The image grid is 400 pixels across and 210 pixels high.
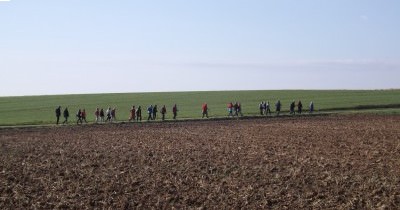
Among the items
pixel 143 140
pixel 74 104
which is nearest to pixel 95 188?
pixel 143 140

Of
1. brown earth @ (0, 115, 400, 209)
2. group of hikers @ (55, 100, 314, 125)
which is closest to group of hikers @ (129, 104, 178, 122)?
group of hikers @ (55, 100, 314, 125)

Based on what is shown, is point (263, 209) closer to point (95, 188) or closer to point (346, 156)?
point (95, 188)

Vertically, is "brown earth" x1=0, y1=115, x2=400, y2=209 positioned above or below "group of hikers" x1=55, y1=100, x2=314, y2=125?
below

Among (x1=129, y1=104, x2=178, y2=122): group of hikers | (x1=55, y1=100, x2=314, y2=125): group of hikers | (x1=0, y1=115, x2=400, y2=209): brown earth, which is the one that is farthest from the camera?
(x1=129, y1=104, x2=178, y2=122): group of hikers

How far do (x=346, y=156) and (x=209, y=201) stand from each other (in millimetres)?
9824

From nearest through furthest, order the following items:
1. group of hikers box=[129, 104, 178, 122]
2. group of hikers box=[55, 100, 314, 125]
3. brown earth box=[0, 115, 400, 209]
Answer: brown earth box=[0, 115, 400, 209] < group of hikers box=[55, 100, 314, 125] < group of hikers box=[129, 104, 178, 122]

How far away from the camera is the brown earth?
606 inches

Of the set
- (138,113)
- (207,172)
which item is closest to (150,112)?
(138,113)

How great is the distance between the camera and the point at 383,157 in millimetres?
22578

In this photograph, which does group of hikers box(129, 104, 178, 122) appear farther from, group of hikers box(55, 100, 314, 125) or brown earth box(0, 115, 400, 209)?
brown earth box(0, 115, 400, 209)

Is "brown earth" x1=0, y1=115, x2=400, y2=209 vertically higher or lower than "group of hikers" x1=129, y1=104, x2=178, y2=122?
lower

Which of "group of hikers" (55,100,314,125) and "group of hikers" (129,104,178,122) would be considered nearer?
"group of hikers" (55,100,314,125)

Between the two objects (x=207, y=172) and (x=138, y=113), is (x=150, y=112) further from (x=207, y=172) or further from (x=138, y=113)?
(x=207, y=172)

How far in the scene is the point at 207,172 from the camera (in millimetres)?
19844
